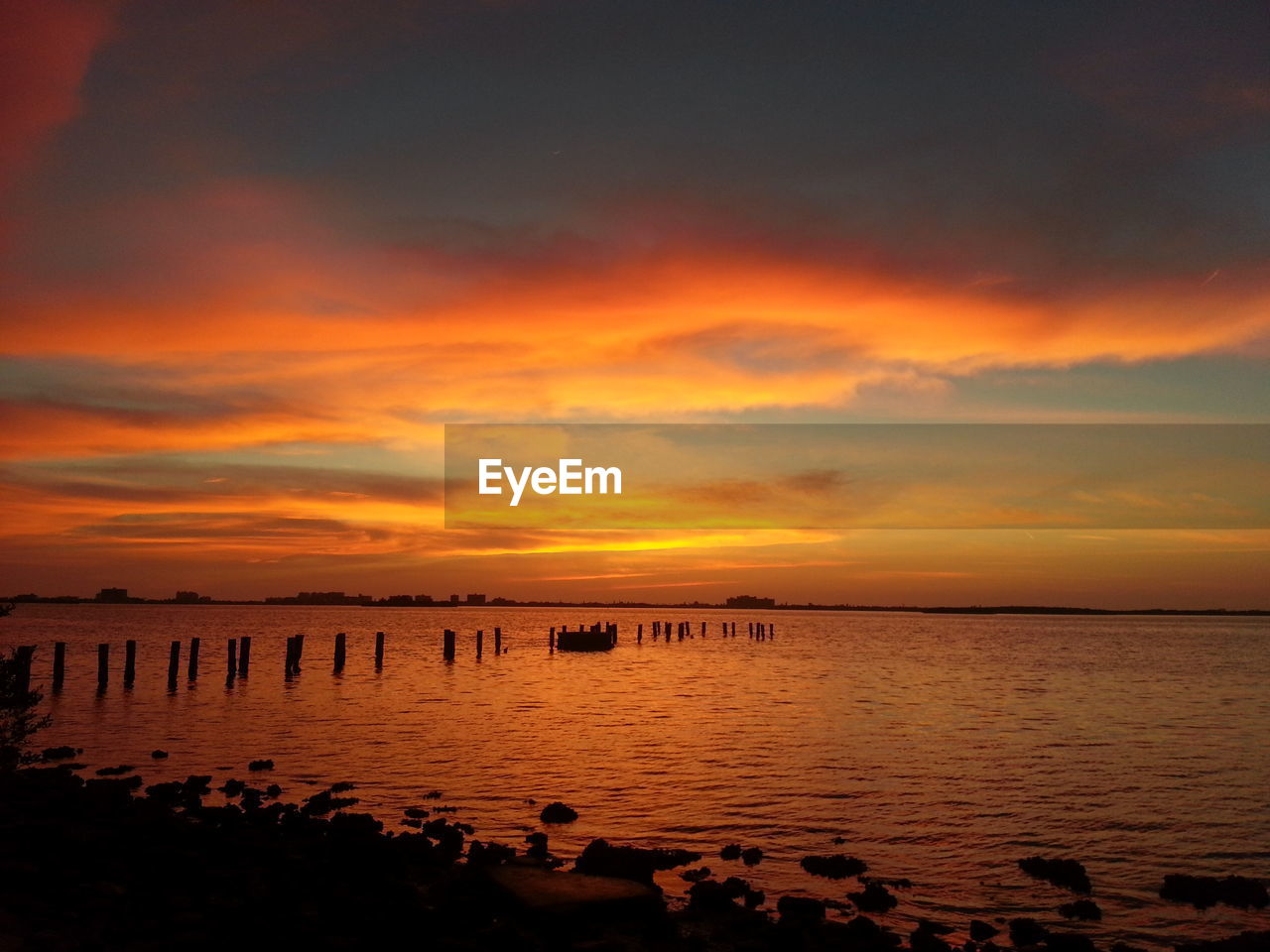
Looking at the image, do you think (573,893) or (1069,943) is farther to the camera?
(573,893)

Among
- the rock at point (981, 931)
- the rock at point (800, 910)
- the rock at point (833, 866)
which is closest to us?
the rock at point (800, 910)

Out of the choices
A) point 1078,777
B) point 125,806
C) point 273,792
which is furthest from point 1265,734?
point 125,806

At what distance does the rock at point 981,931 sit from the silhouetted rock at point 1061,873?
136 inches

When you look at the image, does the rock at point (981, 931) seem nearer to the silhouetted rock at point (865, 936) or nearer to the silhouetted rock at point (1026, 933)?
the silhouetted rock at point (1026, 933)

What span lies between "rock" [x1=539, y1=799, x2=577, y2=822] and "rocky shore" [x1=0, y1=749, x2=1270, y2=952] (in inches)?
91.1

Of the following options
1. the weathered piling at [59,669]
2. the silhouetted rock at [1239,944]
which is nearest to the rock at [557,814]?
the silhouetted rock at [1239,944]

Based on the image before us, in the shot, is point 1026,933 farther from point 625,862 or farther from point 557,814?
point 557,814

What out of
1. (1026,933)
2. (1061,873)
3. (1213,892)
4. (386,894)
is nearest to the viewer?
(386,894)

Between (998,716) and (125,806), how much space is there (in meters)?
36.0

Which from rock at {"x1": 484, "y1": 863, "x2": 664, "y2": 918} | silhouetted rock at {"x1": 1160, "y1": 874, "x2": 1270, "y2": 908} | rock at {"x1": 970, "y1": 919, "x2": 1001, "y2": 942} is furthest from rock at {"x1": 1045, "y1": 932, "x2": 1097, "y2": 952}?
rock at {"x1": 484, "y1": 863, "x2": 664, "y2": 918}

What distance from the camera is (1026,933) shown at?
Result: 47.5ft

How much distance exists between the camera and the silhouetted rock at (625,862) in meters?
16.7

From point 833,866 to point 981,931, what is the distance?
375cm

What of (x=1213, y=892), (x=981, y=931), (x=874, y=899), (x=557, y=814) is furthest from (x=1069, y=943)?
(x=557, y=814)
